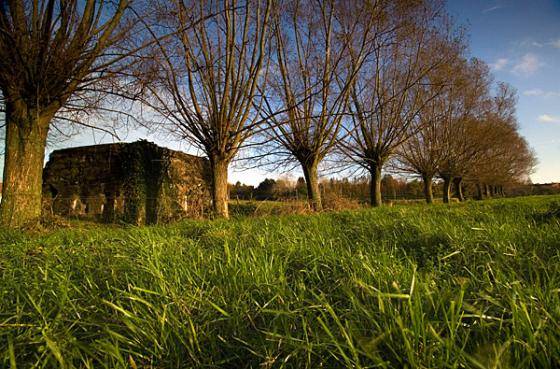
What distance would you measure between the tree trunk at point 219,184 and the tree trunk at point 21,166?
354 centimetres

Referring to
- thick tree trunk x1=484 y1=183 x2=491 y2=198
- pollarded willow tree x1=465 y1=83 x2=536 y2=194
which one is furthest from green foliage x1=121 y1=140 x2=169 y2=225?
thick tree trunk x1=484 y1=183 x2=491 y2=198

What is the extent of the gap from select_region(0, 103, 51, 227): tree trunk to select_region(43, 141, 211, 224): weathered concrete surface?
585 cm

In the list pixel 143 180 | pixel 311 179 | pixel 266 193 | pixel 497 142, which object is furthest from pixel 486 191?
pixel 143 180

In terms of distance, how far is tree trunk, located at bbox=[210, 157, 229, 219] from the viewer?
7.21 metres

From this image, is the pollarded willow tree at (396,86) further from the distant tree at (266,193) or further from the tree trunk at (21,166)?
the tree trunk at (21,166)

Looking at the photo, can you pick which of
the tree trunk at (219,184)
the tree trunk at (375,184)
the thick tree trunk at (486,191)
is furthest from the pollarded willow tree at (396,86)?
the thick tree trunk at (486,191)

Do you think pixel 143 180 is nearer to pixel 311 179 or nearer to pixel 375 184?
pixel 311 179

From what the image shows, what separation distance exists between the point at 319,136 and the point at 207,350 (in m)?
8.75

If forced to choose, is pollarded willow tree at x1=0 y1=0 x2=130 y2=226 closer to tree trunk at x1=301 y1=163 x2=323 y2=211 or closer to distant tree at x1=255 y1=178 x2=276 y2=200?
distant tree at x1=255 y1=178 x2=276 y2=200

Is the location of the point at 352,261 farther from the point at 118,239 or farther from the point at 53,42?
the point at 53,42

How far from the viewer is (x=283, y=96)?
30.7ft

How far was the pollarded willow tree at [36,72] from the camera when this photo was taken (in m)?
4.81

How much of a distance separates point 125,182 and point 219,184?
279 inches

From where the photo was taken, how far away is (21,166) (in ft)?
17.2
